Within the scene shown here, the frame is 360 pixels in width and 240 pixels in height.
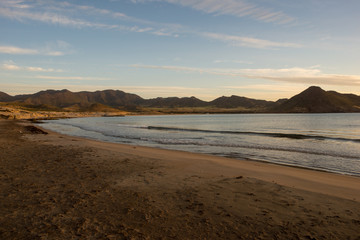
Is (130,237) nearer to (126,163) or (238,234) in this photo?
→ (238,234)

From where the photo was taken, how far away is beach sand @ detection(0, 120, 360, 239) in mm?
5516

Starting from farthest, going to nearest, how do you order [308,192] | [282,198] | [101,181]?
[101,181]
[308,192]
[282,198]

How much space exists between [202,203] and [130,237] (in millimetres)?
2938

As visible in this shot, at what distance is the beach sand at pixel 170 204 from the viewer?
5516mm

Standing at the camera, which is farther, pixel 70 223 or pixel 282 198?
pixel 282 198

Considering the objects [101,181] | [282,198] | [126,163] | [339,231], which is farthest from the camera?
[126,163]

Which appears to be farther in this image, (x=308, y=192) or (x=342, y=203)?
(x=308, y=192)

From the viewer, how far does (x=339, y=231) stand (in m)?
5.69

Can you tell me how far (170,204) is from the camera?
7348 mm

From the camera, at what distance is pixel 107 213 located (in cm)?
650

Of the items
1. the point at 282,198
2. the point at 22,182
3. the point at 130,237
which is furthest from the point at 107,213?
the point at 282,198

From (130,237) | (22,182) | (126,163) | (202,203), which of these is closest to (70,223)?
(130,237)

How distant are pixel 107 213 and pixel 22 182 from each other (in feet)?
16.9

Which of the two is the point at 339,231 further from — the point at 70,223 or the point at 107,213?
the point at 70,223
